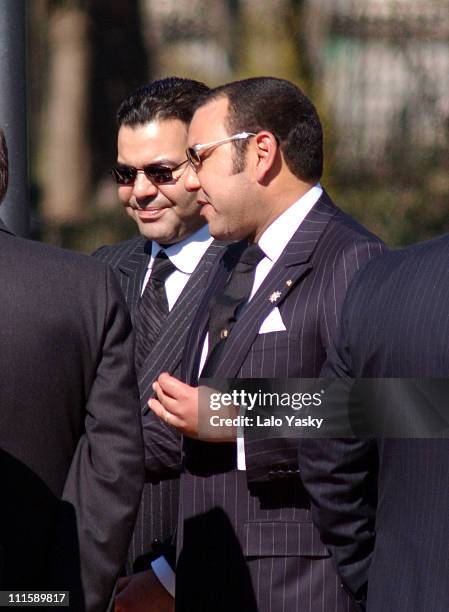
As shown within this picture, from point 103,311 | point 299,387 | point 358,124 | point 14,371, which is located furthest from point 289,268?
point 358,124

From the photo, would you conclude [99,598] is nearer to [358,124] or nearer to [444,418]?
[444,418]

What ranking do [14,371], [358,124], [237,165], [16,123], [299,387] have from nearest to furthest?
1. [14,371]
2. [299,387]
3. [237,165]
4. [16,123]
5. [358,124]

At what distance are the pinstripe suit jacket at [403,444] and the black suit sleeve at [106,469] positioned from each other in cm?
45

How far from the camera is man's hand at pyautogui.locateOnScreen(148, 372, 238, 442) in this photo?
3236 mm

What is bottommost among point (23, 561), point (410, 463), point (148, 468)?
point (148, 468)

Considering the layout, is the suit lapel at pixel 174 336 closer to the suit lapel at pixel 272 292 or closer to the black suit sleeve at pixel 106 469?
the suit lapel at pixel 272 292

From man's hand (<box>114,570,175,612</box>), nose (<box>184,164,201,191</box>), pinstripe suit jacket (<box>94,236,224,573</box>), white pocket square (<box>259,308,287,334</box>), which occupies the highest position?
nose (<box>184,164,201,191</box>)

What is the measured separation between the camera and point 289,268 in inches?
131

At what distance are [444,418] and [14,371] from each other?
91 centimetres

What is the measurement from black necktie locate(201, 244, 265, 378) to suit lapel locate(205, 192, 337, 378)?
59 mm

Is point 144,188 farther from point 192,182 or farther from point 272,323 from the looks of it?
point 272,323

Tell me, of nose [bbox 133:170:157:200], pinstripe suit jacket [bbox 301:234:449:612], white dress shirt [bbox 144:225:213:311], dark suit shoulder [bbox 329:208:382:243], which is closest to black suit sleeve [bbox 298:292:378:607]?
pinstripe suit jacket [bbox 301:234:449:612]

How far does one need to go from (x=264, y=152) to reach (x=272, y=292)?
42 centimetres

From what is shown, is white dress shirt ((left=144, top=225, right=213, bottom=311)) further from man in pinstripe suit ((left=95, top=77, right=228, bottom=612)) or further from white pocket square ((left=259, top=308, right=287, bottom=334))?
white pocket square ((left=259, top=308, right=287, bottom=334))
